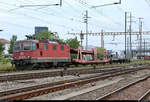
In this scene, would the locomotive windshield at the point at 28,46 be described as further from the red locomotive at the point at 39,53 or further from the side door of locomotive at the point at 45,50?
the side door of locomotive at the point at 45,50

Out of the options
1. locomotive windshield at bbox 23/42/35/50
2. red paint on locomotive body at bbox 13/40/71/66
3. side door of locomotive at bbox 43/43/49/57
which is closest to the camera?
red paint on locomotive body at bbox 13/40/71/66

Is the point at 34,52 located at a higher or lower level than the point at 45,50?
lower

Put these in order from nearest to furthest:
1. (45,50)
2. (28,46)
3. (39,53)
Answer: (28,46) → (39,53) → (45,50)

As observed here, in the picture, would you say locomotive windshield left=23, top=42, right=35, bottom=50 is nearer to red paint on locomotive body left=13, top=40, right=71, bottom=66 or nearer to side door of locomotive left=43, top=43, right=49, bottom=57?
red paint on locomotive body left=13, top=40, right=71, bottom=66

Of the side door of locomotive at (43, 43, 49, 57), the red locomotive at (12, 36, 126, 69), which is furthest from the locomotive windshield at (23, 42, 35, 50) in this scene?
the side door of locomotive at (43, 43, 49, 57)

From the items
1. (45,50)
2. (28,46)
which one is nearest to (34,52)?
(28,46)

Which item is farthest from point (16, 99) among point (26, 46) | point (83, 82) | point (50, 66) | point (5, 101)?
point (50, 66)

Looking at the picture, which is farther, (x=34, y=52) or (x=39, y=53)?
(x=39, y=53)

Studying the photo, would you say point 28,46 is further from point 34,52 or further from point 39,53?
point 39,53

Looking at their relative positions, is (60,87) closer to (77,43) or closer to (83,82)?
(83,82)

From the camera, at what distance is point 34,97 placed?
940 cm

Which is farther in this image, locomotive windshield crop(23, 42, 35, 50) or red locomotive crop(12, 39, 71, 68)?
locomotive windshield crop(23, 42, 35, 50)

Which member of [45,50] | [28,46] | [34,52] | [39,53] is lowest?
[39,53]

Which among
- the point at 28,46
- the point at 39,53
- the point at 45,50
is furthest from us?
the point at 45,50
